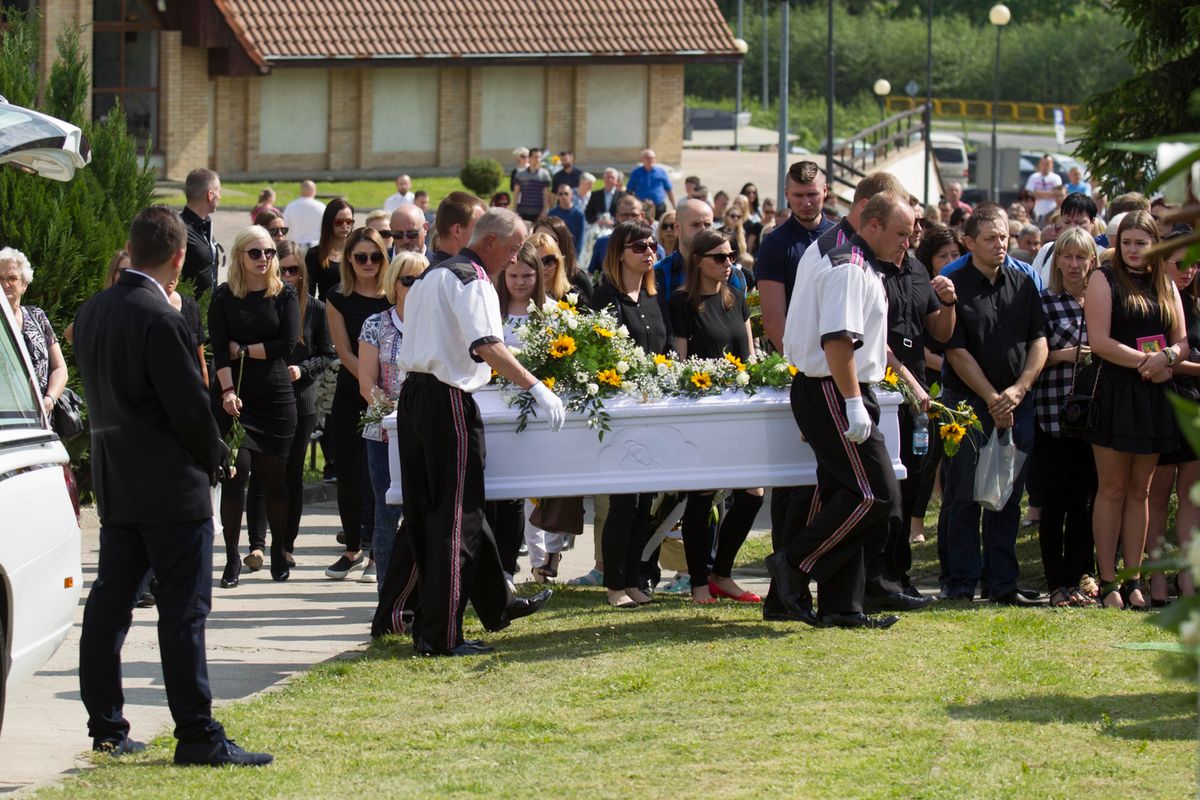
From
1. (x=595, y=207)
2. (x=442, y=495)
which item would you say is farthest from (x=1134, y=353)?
(x=595, y=207)

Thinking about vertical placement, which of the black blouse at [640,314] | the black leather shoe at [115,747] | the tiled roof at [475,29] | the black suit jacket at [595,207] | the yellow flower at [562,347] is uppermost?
the tiled roof at [475,29]

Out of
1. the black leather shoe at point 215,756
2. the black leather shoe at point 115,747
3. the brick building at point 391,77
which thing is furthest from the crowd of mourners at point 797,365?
the brick building at point 391,77

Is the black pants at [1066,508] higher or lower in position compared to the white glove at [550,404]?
lower

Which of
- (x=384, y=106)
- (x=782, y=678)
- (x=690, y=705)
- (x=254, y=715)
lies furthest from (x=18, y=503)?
(x=384, y=106)

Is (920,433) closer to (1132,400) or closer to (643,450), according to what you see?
(1132,400)

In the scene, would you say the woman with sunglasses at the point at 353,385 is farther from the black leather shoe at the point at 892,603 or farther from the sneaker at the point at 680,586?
the black leather shoe at the point at 892,603

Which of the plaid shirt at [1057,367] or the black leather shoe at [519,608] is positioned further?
the plaid shirt at [1057,367]

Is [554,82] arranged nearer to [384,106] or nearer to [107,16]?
[384,106]

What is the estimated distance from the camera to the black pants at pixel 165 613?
6465mm

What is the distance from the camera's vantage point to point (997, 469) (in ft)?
31.2

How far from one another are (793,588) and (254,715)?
268 centimetres

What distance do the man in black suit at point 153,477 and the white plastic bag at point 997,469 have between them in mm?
4510

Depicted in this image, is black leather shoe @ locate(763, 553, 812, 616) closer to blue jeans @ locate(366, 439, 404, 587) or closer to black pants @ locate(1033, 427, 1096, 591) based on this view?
black pants @ locate(1033, 427, 1096, 591)

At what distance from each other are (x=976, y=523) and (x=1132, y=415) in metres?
1.08
